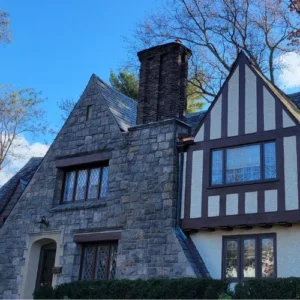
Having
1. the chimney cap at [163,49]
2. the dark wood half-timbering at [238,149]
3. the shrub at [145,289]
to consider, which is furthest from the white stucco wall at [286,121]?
the chimney cap at [163,49]

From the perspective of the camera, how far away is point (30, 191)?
15617 millimetres

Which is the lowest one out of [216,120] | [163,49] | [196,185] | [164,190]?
[164,190]

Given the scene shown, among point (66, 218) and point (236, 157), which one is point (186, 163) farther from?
point (66, 218)

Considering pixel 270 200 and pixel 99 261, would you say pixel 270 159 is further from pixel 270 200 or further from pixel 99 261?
pixel 99 261

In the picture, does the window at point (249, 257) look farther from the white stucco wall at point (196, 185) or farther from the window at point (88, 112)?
the window at point (88, 112)

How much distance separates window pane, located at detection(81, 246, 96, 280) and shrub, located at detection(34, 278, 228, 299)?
1.30 m

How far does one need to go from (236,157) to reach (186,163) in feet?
4.50

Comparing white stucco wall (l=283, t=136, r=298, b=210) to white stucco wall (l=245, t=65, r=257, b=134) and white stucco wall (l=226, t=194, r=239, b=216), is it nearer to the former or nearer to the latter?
white stucco wall (l=245, t=65, r=257, b=134)

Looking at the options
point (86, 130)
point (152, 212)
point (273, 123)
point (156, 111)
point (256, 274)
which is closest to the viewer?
point (256, 274)

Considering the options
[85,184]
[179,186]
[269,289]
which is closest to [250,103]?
[179,186]

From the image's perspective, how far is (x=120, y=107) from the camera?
15.7 m

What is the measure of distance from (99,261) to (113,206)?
150 cm

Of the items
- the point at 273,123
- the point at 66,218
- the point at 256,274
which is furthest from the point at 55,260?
the point at 273,123

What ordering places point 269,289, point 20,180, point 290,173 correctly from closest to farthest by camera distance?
1. point 269,289
2. point 290,173
3. point 20,180
